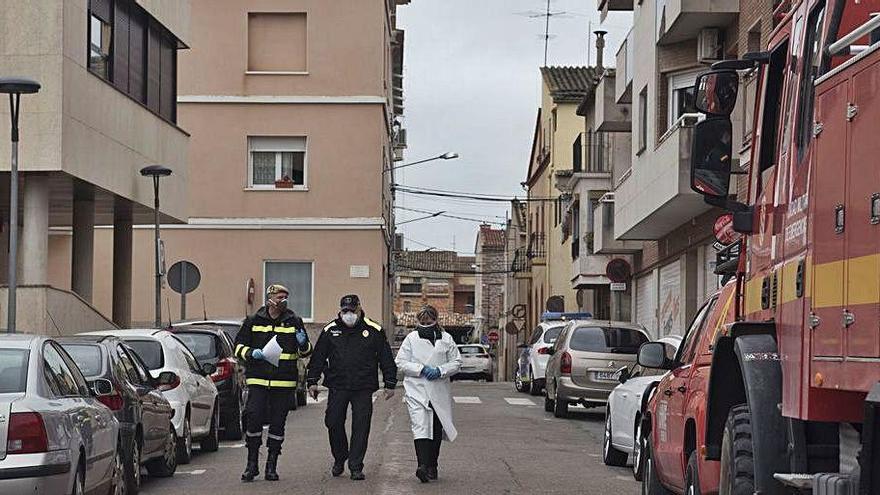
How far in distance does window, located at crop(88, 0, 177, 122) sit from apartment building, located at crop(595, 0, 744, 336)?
999cm

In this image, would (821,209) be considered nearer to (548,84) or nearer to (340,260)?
(340,260)

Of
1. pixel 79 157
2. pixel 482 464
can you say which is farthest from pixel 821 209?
pixel 79 157

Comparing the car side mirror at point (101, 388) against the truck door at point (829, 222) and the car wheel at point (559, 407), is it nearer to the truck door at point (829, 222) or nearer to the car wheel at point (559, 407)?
the truck door at point (829, 222)

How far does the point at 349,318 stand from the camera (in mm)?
15367

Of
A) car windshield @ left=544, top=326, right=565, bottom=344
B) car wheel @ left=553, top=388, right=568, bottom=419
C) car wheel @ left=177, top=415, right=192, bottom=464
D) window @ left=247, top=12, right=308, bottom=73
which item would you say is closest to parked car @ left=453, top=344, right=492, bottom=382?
window @ left=247, top=12, right=308, bottom=73

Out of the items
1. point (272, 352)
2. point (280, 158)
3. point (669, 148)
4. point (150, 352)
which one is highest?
point (280, 158)

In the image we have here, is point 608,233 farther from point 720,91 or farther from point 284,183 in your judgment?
point 720,91

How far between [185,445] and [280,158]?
26792 mm

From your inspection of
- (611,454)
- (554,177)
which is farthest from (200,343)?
(554,177)

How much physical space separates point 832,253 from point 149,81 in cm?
2563

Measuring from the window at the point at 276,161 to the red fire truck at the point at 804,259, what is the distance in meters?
34.7

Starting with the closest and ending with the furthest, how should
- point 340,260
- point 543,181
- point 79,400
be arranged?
point 79,400
point 340,260
point 543,181

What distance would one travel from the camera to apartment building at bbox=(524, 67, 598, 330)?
57.7m

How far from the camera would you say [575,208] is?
50188 mm
